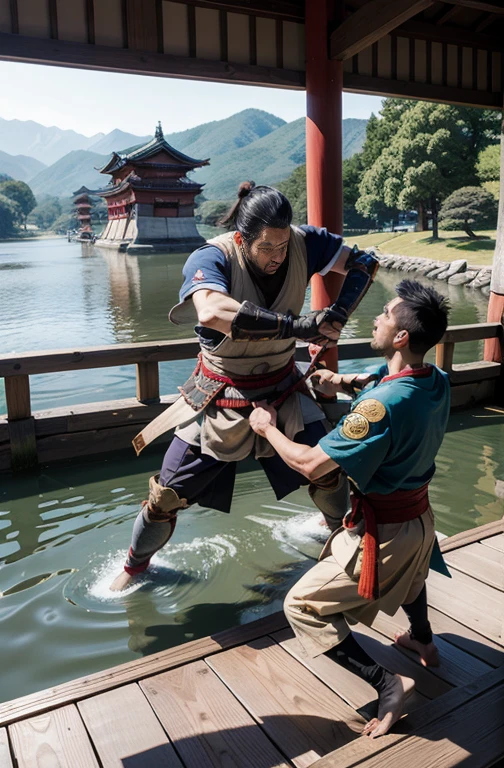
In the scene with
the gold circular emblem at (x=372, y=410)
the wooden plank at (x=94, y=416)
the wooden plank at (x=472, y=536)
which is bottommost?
the wooden plank at (x=472, y=536)

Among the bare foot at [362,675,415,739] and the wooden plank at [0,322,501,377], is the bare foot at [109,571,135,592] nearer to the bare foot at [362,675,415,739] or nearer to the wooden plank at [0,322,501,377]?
the bare foot at [362,675,415,739]

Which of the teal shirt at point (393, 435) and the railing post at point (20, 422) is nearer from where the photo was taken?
the teal shirt at point (393, 435)

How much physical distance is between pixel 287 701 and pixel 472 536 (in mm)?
1489

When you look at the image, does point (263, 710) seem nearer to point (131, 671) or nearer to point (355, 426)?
point (131, 671)

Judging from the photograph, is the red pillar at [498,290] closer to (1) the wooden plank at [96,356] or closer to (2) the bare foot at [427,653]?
(1) the wooden plank at [96,356]

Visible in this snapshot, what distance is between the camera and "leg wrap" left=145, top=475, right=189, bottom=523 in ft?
9.04

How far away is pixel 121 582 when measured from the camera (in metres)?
3.16

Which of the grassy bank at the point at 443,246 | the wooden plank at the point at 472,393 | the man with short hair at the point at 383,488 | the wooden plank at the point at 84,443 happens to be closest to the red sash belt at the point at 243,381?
the man with short hair at the point at 383,488

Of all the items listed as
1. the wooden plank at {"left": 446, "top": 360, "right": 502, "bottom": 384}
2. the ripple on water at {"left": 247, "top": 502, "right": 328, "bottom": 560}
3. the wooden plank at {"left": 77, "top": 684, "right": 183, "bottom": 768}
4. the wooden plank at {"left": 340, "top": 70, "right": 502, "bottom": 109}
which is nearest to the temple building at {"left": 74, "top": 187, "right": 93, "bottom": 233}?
the wooden plank at {"left": 340, "top": 70, "right": 502, "bottom": 109}

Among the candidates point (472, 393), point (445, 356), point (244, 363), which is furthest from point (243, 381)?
point (472, 393)

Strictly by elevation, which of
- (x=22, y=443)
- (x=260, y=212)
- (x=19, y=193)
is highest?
(x=19, y=193)

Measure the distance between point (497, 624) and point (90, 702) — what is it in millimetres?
1521

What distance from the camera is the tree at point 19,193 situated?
9825cm

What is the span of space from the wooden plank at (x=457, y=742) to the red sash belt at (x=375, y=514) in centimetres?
40
